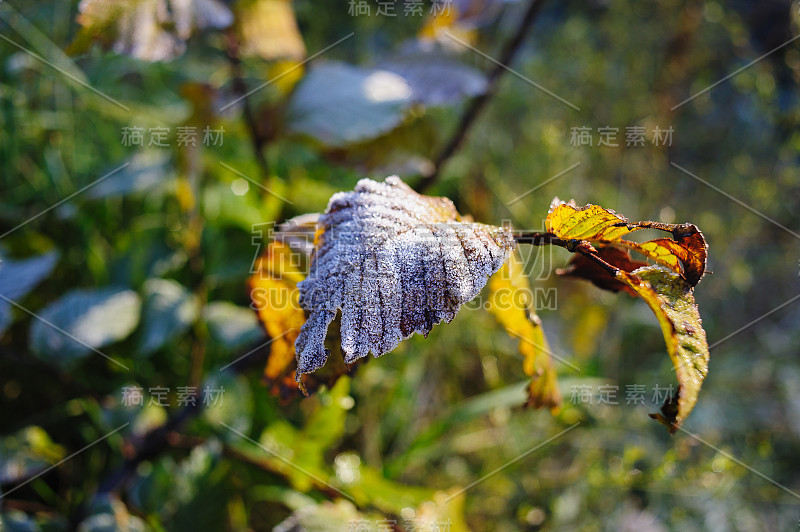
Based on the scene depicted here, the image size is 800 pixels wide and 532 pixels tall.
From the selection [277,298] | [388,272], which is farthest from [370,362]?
[388,272]

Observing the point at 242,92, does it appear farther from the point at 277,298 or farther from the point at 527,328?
the point at 527,328

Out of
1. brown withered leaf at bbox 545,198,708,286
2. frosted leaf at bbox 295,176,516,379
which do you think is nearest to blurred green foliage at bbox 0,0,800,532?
frosted leaf at bbox 295,176,516,379

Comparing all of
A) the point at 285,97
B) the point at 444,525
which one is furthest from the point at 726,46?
the point at 444,525

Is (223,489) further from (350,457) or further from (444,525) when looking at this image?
(444,525)

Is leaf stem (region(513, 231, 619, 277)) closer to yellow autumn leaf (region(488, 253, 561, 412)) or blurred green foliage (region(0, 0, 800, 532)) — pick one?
yellow autumn leaf (region(488, 253, 561, 412))

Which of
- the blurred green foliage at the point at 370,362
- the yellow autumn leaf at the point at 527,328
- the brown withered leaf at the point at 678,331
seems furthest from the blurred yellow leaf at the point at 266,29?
the brown withered leaf at the point at 678,331

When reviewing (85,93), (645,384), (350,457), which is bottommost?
(645,384)
